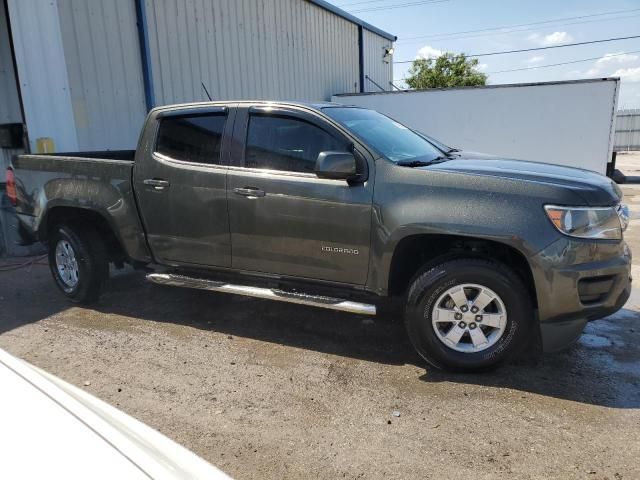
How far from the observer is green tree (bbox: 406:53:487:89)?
1358 inches

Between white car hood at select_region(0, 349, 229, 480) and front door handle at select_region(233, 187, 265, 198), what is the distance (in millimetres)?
2441

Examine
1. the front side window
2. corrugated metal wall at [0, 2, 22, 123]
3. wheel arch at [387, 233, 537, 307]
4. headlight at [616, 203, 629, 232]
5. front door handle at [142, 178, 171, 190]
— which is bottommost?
wheel arch at [387, 233, 537, 307]

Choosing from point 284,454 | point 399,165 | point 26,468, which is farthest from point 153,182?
point 26,468

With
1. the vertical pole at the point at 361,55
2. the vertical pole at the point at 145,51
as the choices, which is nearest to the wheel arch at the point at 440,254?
the vertical pole at the point at 145,51

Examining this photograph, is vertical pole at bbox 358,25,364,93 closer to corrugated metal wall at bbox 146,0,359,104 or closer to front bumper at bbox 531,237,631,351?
corrugated metal wall at bbox 146,0,359,104

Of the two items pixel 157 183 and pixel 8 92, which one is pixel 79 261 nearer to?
pixel 157 183

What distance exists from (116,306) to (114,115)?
13.3ft

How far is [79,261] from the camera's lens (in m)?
5.14

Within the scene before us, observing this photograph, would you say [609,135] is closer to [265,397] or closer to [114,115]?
[114,115]

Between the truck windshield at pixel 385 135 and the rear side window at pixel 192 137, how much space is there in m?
1.00

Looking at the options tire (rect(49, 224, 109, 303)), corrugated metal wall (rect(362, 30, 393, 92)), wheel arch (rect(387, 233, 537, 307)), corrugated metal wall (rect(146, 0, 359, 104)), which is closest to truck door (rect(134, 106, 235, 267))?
tire (rect(49, 224, 109, 303))

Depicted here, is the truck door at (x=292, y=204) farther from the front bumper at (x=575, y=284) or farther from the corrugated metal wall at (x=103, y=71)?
the corrugated metal wall at (x=103, y=71)

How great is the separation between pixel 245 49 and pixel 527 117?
7.43m

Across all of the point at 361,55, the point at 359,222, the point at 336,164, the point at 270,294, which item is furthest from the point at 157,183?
the point at 361,55
